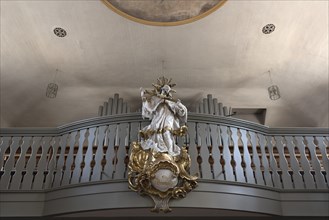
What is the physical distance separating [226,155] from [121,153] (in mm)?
1745

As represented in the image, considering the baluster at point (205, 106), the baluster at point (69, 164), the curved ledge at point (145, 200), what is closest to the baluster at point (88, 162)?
the curved ledge at point (145, 200)

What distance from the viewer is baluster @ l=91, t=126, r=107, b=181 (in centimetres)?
534

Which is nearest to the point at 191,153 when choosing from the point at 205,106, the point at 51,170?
the point at 51,170

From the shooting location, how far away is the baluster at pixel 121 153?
17.4 ft

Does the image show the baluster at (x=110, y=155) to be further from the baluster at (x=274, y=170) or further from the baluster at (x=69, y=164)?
the baluster at (x=274, y=170)

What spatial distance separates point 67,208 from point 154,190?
4.66ft

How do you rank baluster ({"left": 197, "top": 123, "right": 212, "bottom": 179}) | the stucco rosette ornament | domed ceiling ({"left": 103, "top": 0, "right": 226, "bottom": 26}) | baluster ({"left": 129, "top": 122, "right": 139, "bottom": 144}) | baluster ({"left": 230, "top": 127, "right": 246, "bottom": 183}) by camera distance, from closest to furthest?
1. the stucco rosette ornament
2. baluster ({"left": 197, "top": 123, "right": 212, "bottom": 179})
3. baluster ({"left": 230, "top": 127, "right": 246, "bottom": 183})
4. baluster ({"left": 129, "top": 122, "right": 139, "bottom": 144})
5. domed ceiling ({"left": 103, "top": 0, "right": 226, "bottom": 26})

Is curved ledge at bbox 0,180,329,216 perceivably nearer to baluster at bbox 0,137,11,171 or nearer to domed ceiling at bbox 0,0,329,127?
baluster at bbox 0,137,11,171

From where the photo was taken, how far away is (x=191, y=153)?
5.44m

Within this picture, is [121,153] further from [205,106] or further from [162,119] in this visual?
[205,106]

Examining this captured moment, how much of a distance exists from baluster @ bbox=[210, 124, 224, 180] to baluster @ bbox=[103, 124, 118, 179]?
166 cm

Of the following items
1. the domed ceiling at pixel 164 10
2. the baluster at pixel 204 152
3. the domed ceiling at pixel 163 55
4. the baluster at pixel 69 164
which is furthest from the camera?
the domed ceiling at pixel 163 55

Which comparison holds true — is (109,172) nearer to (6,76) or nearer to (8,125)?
(6,76)

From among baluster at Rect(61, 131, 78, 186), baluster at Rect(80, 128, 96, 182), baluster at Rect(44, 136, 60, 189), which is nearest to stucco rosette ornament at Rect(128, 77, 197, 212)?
baluster at Rect(80, 128, 96, 182)
